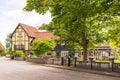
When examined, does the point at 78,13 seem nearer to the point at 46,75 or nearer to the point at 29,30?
the point at 46,75

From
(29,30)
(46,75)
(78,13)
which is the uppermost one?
(29,30)

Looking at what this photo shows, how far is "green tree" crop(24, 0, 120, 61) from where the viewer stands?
20156 mm

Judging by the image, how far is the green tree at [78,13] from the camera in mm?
20156

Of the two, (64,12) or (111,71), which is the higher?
(64,12)

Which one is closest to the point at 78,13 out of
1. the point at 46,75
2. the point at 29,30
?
the point at 46,75

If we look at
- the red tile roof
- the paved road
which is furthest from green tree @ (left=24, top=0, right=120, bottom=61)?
the red tile roof

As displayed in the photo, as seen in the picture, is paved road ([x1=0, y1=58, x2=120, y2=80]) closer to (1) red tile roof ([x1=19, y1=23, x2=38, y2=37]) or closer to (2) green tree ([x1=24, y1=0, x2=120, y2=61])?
(2) green tree ([x1=24, y1=0, x2=120, y2=61])

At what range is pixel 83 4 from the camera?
67.7ft

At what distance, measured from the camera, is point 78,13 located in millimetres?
20500

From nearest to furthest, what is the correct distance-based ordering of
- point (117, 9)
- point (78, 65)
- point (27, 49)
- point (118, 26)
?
point (117, 9), point (118, 26), point (78, 65), point (27, 49)

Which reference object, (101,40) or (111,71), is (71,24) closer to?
(111,71)

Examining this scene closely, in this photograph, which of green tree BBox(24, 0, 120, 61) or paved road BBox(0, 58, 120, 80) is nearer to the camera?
paved road BBox(0, 58, 120, 80)

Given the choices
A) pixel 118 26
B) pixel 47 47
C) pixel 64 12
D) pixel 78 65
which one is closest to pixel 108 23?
pixel 118 26

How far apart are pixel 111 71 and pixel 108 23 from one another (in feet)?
22.7
